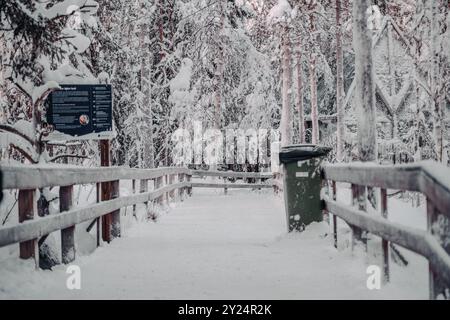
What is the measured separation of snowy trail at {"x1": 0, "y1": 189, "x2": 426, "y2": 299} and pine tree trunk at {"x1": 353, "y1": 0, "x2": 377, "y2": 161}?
1727 millimetres

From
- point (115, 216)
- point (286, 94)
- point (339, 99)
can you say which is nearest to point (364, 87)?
point (115, 216)

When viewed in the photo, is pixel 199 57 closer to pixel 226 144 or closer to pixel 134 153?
pixel 226 144

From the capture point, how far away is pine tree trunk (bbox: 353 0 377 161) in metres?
9.20

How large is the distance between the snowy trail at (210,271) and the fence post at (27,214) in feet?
0.38

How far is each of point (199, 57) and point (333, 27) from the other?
7.00m

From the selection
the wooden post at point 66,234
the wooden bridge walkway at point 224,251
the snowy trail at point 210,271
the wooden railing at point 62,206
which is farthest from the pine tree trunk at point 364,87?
the wooden post at point 66,234

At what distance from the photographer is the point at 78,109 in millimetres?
8617

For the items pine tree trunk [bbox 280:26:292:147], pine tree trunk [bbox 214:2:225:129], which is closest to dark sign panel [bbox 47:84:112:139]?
pine tree trunk [bbox 280:26:292:147]

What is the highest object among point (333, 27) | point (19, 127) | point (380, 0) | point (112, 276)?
point (333, 27)

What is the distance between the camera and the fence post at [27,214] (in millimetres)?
5078

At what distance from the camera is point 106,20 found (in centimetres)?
2167
